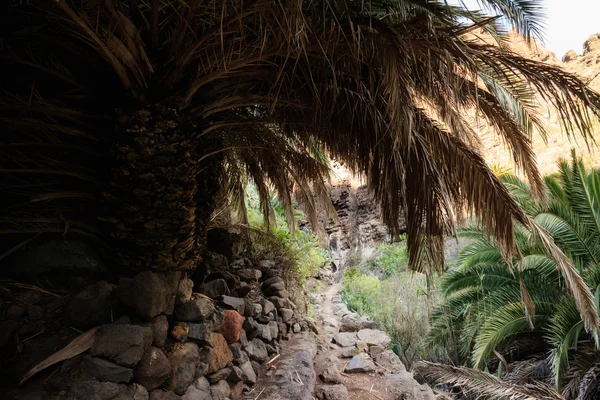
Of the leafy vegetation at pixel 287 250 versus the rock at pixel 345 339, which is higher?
the leafy vegetation at pixel 287 250

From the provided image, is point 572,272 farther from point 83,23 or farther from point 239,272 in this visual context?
point 83,23

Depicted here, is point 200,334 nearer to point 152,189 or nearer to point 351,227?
point 152,189

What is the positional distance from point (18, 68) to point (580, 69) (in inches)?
647

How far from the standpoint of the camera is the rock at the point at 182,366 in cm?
191

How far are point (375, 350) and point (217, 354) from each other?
234 cm

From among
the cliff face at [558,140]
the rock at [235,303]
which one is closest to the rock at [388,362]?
the rock at [235,303]

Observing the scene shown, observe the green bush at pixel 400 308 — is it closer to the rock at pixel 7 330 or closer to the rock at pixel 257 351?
the rock at pixel 257 351

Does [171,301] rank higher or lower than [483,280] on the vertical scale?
higher

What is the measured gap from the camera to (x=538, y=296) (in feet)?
20.0

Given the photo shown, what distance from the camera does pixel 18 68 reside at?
2.18 m

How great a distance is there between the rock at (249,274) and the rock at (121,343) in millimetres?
1683

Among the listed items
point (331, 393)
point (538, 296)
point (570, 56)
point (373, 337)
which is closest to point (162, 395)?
point (331, 393)

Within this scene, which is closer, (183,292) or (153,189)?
(153,189)

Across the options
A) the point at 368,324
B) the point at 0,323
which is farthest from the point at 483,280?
the point at 0,323
